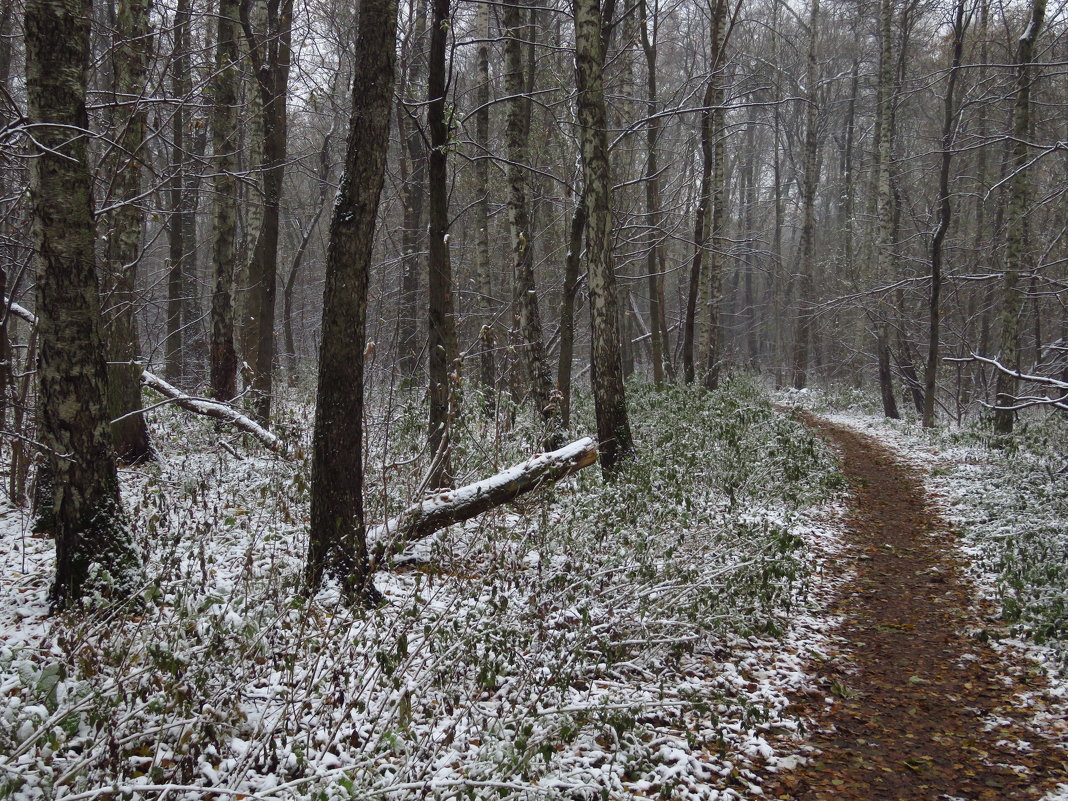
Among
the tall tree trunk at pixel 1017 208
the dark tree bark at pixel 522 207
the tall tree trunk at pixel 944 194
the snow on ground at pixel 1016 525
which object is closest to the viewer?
the snow on ground at pixel 1016 525

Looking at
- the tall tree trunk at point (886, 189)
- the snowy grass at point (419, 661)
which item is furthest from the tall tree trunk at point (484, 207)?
the tall tree trunk at point (886, 189)

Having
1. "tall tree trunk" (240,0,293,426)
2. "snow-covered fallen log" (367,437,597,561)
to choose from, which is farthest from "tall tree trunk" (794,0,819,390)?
"snow-covered fallen log" (367,437,597,561)

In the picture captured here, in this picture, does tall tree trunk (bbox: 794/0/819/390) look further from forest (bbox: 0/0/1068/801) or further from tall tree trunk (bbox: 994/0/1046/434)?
forest (bbox: 0/0/1068/801)

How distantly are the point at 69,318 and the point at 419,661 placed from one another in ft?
9.94

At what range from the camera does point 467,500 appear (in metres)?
5.70

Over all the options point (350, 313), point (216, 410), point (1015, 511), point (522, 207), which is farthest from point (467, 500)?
point (1015, 511)

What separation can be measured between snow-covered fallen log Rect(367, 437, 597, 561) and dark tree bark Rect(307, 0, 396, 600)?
1.45 ft

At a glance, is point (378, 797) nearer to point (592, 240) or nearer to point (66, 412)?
point (66, 412)

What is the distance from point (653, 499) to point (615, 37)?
16.3 metres

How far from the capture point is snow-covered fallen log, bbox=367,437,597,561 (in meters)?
5.30

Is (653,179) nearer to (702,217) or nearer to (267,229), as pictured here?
(702,217)

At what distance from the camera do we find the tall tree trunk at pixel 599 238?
8.29m

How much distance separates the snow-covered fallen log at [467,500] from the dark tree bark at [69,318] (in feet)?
5.86

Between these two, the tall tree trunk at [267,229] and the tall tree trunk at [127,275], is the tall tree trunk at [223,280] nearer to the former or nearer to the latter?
the tall tree trunk at [267,229]
